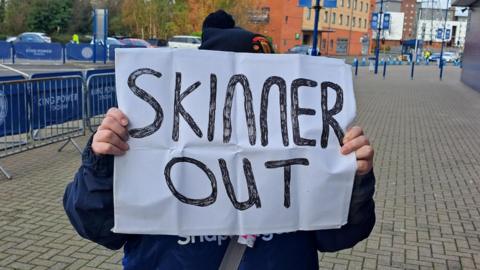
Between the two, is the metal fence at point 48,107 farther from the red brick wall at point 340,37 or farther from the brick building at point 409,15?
the brick building at point 409,15

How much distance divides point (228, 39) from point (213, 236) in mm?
636

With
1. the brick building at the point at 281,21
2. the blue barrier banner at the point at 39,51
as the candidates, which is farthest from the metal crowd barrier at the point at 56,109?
the brick building at the point at 281,21

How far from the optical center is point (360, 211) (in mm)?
1716

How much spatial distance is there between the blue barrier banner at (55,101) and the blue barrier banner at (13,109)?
0.15m

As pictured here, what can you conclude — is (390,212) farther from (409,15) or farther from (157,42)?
(409,15)

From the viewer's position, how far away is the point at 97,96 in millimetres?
8797

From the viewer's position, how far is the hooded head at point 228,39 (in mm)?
1674

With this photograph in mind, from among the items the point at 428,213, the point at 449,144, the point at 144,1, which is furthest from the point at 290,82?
the point at 144,1

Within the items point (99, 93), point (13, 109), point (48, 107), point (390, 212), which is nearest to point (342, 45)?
point (99, 93)

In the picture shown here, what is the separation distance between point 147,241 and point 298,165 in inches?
21.3

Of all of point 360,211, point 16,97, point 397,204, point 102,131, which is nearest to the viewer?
point 102,131

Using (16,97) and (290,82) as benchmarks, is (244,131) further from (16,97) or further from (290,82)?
(16,97)

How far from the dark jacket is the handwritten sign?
54mm

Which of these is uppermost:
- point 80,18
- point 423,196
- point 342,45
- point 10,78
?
point 80,18
